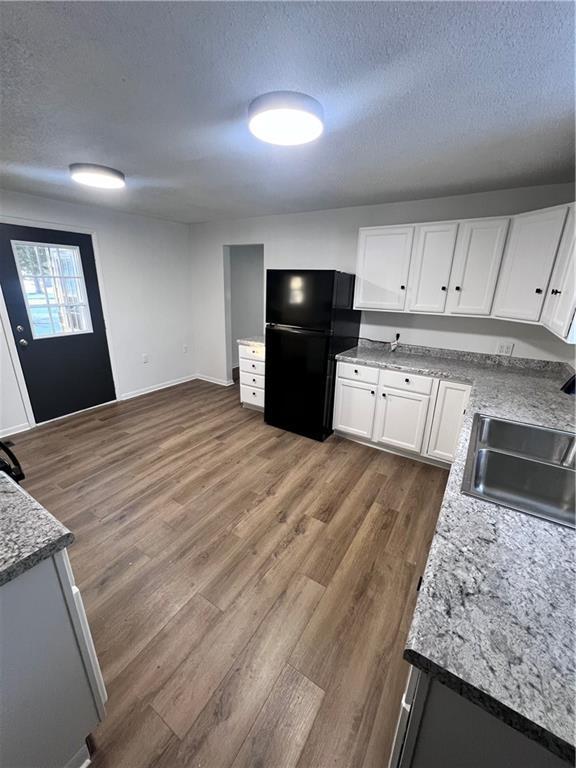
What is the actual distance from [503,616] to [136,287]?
460cm

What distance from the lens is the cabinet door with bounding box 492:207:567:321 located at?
2166 mm

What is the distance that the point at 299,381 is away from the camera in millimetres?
3209

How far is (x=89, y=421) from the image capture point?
3570 mm

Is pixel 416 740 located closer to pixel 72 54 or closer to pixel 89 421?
pixel 72 54

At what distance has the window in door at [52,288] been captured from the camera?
3146mm

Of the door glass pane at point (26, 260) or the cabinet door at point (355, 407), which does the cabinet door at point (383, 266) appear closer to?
the cabinet door at point (355, 407)

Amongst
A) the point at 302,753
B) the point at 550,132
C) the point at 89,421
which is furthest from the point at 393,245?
the point at 89,421

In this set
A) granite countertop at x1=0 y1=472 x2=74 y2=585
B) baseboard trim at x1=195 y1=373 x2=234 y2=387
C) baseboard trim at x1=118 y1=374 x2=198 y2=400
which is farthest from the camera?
baseboard trim at x1=195 y1=373 x2=234 y2=387

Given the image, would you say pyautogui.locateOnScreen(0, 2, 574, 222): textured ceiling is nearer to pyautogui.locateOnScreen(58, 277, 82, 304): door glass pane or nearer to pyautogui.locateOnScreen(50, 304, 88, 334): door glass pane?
pyautogui.locateOnScreen(58, 277, 82, 304): door glass pane

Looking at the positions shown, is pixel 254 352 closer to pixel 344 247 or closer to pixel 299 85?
pixel 344 247

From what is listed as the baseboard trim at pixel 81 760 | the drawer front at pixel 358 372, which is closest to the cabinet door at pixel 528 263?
the drawer front at pixel 358 372

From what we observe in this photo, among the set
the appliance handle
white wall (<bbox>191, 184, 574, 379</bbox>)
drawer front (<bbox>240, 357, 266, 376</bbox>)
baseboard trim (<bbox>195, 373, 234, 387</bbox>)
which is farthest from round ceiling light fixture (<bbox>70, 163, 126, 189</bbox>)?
baseboard trim (<bbox>195, 373, 234, 387</bbox>)

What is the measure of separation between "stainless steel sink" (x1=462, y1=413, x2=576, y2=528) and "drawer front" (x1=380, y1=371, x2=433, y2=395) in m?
1.02

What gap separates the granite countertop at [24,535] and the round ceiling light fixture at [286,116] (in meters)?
1.72
